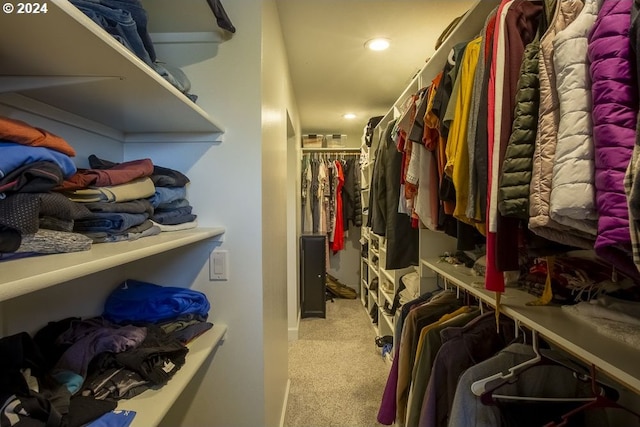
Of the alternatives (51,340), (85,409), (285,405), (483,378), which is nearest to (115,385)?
(85,409)

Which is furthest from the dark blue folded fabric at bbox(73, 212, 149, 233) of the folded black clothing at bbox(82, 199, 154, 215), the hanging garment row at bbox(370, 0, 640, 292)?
the hanging garment row at bbox(370, 0, 640, 292)

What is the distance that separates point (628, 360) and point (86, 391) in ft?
3.70

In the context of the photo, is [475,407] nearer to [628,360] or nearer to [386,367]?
[628,360]

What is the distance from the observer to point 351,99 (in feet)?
9.96

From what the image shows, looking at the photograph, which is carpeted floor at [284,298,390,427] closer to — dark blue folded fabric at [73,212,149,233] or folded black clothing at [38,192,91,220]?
dark blue folded fabric at [73,212,149,233]

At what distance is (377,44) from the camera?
200 centimetres

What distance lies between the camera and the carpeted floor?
1.83 m

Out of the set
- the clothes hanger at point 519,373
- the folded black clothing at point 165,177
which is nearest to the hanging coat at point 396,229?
the clothes hanger at point 519,373

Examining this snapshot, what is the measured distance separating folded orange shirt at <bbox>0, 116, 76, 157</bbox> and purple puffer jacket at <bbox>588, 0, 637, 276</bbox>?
959 mm

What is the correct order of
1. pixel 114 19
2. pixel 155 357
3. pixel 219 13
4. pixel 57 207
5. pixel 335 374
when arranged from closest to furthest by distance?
pixel 57 207, pixel 114 19, pixel 155 357, pixel 219 13, pixel 335 374

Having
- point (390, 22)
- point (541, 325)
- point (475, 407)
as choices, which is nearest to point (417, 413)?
point (475, 407)

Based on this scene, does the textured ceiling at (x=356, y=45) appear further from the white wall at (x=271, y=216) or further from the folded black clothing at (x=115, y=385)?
the folded black clothing at (x=115, y=385)

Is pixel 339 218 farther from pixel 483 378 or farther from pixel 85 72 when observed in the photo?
pixel 85 72

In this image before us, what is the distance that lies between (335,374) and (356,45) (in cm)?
225
